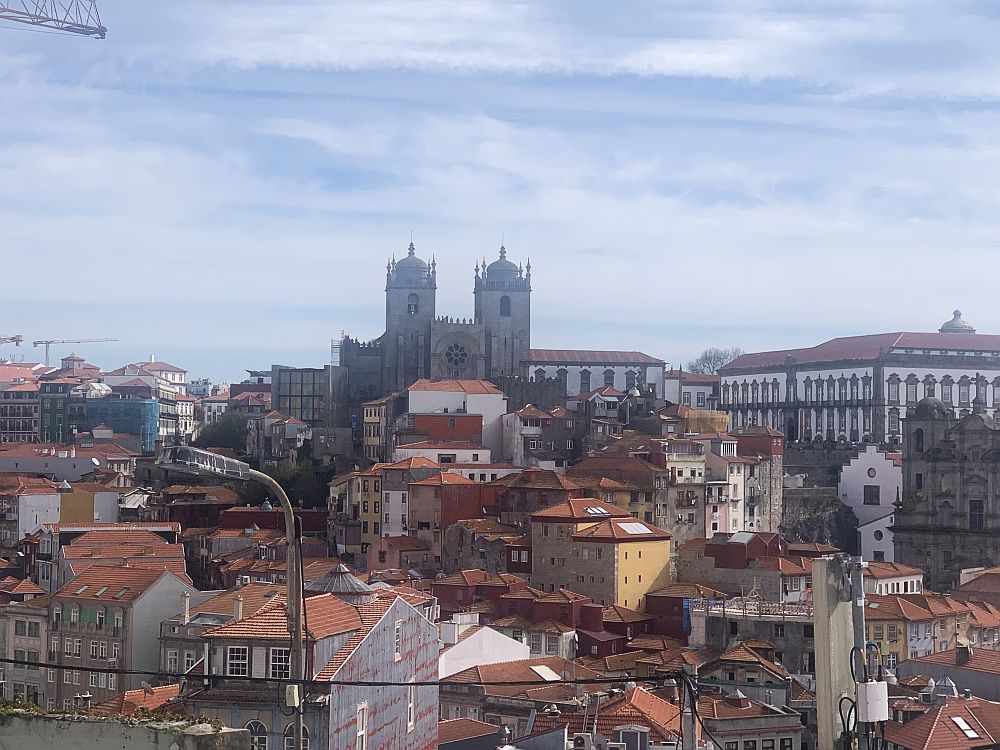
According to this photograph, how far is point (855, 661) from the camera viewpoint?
12.2 meters

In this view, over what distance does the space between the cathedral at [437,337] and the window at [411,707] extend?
225 feet

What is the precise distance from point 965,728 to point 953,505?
3493cm

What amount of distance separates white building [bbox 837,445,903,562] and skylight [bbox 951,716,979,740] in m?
38.2

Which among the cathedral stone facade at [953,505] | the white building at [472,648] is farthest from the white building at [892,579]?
the white building at [472,648]

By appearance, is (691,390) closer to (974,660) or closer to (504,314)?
(504,314)

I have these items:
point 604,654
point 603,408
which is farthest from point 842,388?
point 604,654

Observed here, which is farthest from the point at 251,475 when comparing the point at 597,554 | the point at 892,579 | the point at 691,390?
the point at 691,390

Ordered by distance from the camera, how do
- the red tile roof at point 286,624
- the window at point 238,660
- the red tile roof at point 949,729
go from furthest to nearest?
the red tile roof at point 949,729 → the window at point 238,660 → the red tile roof at point 286,624

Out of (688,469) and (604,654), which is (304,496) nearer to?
(688,469)

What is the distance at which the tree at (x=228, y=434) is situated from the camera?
9356 centimetres

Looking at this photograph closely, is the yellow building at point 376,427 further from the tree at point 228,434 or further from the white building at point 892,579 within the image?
the white building at point 892,579

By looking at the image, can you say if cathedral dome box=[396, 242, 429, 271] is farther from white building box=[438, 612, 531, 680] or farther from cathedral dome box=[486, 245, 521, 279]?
white building box=[438, 612, 531, 680]

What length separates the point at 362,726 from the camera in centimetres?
2216

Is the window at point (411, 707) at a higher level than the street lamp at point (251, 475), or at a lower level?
lower
